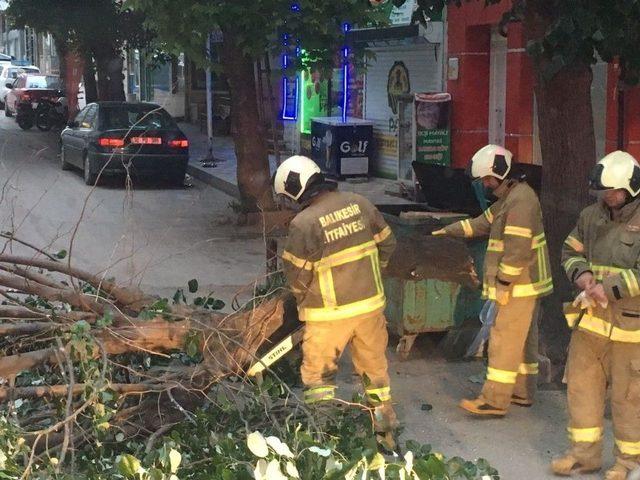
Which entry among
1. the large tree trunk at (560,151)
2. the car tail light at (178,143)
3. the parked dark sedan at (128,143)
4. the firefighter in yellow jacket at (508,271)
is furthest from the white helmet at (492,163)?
the car tail light at (178,143)

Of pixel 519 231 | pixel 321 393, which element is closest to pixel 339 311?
pixel 321 393

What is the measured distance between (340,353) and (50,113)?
2678 cm

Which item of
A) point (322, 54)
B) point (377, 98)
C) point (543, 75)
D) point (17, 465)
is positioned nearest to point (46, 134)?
point (377, 98)

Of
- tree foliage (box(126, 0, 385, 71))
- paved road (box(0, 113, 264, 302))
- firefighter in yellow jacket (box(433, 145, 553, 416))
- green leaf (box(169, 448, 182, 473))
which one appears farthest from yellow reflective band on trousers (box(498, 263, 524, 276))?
tree foliage (box(126, 0, 385, 71))

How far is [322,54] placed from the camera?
13109 mm

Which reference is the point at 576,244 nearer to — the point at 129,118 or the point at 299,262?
the point at 299,262

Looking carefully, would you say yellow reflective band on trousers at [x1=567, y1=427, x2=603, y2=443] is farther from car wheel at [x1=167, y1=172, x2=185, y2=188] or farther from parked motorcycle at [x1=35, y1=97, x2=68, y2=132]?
parked motorcycle at [x1=35, y1=97, x2=68, y2=132]

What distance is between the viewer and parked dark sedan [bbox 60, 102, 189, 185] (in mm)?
18031

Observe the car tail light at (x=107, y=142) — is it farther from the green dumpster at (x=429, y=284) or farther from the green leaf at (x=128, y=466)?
the green leaf at (x=128, y=466)

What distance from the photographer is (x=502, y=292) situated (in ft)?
21.3

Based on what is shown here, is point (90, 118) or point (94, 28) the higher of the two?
point (94, 28)

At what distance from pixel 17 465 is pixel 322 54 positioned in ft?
31.1

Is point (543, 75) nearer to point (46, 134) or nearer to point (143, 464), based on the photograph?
point (143, 464)

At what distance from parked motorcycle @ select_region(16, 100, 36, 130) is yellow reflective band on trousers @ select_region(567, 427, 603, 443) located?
89.7ft
